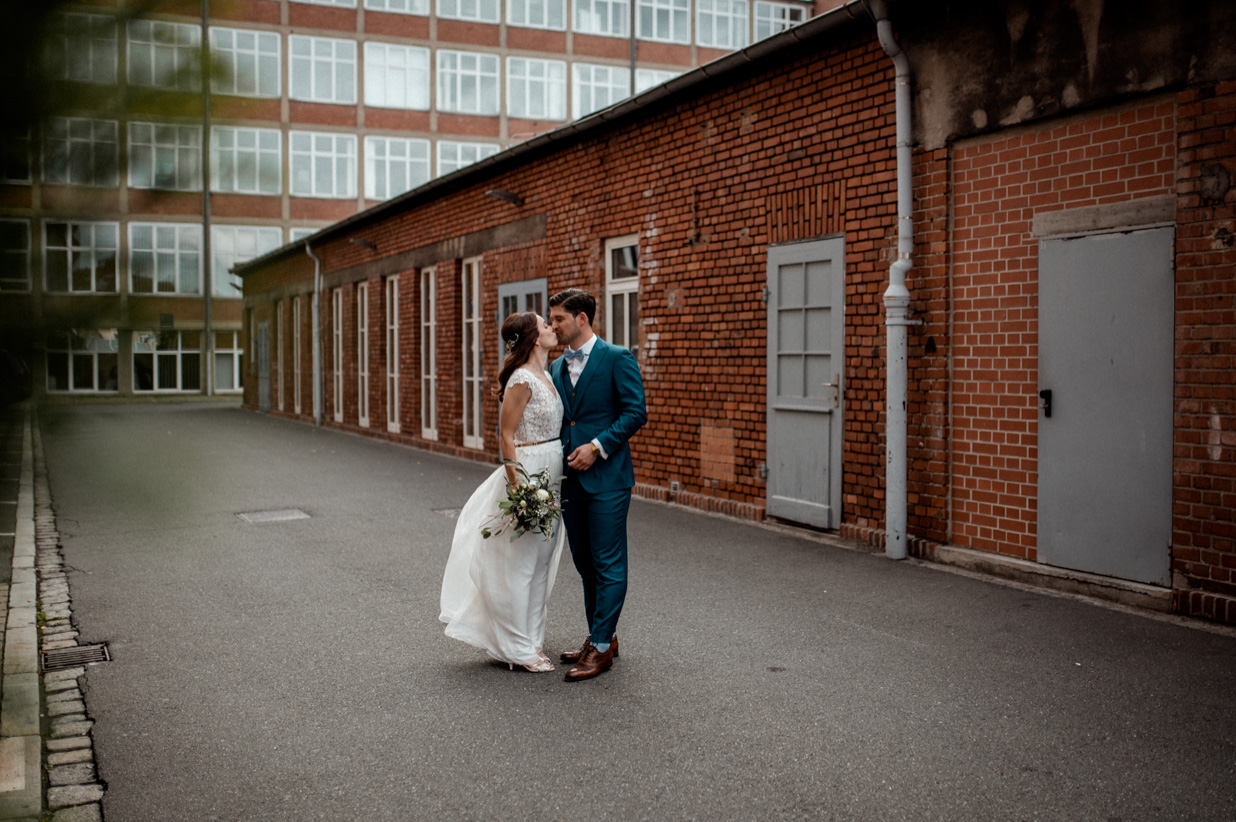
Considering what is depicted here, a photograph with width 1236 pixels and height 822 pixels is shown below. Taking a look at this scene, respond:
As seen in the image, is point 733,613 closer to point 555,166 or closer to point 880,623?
point 880,623

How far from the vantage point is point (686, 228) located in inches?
428

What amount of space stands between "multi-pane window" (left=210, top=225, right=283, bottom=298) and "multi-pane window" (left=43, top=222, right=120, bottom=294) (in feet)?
0.51

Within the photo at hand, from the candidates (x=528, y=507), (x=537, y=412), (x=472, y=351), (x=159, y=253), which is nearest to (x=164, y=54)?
(x=159, y=253)

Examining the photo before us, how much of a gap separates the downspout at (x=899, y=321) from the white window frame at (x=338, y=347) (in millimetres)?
17405

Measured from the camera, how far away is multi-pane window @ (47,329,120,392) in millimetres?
1172

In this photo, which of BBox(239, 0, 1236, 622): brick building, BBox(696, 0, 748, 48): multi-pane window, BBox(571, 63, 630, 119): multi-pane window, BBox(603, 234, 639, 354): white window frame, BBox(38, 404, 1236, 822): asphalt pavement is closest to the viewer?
BBox(38, 404, 1236, 822): asphalt pavement

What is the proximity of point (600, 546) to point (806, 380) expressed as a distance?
4.59 metres

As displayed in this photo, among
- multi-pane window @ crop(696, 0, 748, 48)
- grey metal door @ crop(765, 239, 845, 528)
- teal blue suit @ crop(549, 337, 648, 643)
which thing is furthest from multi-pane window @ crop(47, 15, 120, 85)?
multi-pane window @ crop(696, 0, 748, 48)

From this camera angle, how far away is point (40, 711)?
14.4 feet

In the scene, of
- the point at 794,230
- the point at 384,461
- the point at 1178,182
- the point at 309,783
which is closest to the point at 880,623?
the point at 1178,182

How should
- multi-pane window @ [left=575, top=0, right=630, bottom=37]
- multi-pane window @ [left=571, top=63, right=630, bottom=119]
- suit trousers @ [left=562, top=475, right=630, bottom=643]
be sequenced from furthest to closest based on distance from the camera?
multi-pane window @ [left=571, top=63, right=630, bottom=119] → multi-pane window @ [left=575, top=0, right=630, bottom=37] → suit trousers @ [left=562, top=475, right=630, bottom=643]

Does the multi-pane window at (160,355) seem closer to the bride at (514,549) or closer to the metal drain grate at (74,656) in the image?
the bride at (514,549)

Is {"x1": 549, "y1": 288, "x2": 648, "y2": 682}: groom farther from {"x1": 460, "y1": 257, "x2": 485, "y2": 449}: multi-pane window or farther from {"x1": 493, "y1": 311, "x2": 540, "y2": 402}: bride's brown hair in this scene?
{"x1": 460, "y1": 257, "x2": 485, "y2": 449}: multi-pane window

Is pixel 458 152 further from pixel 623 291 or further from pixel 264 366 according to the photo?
pixel 623 291
